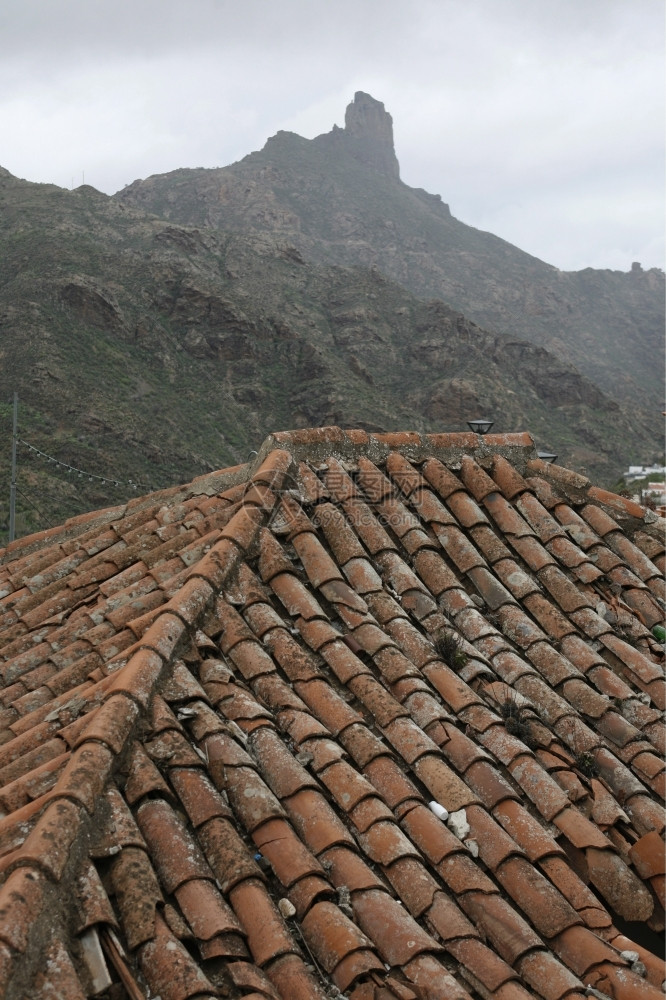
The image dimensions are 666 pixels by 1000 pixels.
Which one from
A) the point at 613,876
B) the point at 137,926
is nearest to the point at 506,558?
the point at 613,876

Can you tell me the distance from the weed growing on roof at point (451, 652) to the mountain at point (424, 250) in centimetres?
8677

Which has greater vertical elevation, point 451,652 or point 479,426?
point 479,426

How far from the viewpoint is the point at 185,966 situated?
2.43 metres

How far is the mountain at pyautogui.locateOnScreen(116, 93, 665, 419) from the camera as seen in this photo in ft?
339

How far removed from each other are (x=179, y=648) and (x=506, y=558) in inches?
95.2

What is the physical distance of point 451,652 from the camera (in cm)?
430

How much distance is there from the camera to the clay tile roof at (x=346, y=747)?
2.62 m

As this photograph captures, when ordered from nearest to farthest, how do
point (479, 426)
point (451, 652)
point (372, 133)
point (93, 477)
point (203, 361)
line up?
point (451, 652) → point (479, 426) → point (93, 477) → point (203, 361) → point (372, 133)

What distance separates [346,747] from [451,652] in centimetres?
98

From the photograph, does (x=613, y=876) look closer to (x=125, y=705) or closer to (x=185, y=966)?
(x=185, y=966)

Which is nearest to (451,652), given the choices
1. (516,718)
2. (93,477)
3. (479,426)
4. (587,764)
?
(516,718)

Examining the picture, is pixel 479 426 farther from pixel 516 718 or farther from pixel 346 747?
pixel 346 747

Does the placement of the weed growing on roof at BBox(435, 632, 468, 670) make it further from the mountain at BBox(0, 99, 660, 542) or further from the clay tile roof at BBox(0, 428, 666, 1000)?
the mountain at BBox(0, 99, 660, 542)

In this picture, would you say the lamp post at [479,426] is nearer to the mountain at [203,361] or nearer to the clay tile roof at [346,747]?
the clay tile roof at [346,747]
